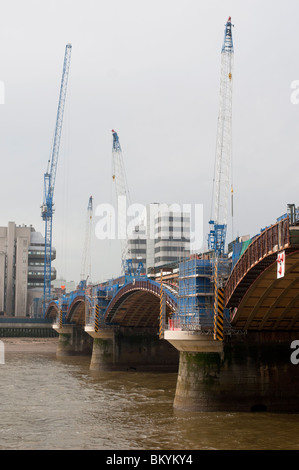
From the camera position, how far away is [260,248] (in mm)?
35406

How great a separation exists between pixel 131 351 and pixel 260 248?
43582 mm

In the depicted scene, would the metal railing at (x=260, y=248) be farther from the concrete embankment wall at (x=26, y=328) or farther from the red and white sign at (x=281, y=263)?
the concrete embankment wall at (x=26, y=328)

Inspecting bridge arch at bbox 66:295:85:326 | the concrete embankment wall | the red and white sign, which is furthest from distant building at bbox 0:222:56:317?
the red and white sign

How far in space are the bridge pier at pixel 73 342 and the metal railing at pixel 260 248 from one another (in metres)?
66.1

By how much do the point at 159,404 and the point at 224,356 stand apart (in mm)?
7636

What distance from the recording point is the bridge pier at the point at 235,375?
3994 centimetres

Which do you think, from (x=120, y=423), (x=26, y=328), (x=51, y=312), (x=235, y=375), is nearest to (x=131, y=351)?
(x=235, y=375)

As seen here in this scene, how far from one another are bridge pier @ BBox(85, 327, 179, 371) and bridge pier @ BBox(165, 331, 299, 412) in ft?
108

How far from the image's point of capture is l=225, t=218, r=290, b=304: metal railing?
31.9 m

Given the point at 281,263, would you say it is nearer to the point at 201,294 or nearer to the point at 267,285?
the point at 267,285

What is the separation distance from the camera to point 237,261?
4028 centimetres

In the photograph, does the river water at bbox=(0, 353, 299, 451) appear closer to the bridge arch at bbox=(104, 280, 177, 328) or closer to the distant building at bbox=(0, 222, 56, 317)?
the bridge arch at bbox=(104, 280, 177, 328)

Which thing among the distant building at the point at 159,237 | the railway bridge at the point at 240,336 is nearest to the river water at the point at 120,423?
the railway bridge at the point at 240,336
